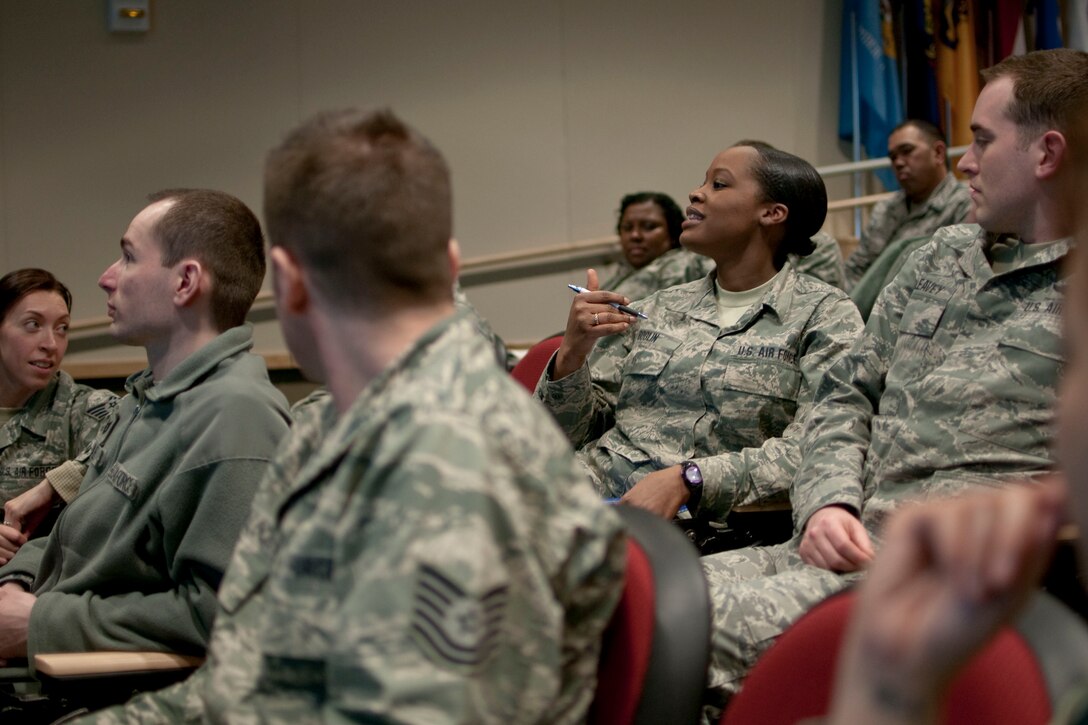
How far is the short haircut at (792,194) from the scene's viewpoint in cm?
255

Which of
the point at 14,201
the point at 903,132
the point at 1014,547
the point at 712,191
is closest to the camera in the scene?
the point at 1014,547

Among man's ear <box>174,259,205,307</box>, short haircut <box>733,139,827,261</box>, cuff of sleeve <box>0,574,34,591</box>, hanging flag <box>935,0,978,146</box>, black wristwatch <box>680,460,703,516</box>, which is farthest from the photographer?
hanging flag <box>935,0,978,146</box>

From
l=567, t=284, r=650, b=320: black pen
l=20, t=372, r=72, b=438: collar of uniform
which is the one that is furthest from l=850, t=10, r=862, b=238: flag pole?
l=20, t=372, r=72, b=438: collar of uniform

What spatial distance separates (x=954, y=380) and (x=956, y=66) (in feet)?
15.7

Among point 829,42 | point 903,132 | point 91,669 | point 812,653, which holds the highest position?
point 829,42

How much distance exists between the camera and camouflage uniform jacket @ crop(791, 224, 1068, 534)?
160 cm

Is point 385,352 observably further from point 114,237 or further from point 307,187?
point 114,237

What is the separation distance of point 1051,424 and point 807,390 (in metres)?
0.68

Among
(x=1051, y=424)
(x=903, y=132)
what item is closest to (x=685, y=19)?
(x=903, y=132)

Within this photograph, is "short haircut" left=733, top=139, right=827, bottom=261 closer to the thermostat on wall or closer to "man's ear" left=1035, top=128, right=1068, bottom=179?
"man's ear" left=1035, top=128, right=1068, bottom=179

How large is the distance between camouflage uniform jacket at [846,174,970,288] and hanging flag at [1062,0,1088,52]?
1.53 meters

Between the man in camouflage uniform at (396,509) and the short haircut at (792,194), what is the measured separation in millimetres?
1567

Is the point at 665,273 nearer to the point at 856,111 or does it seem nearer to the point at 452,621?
the point at 856,111

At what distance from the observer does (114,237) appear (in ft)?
18.0
